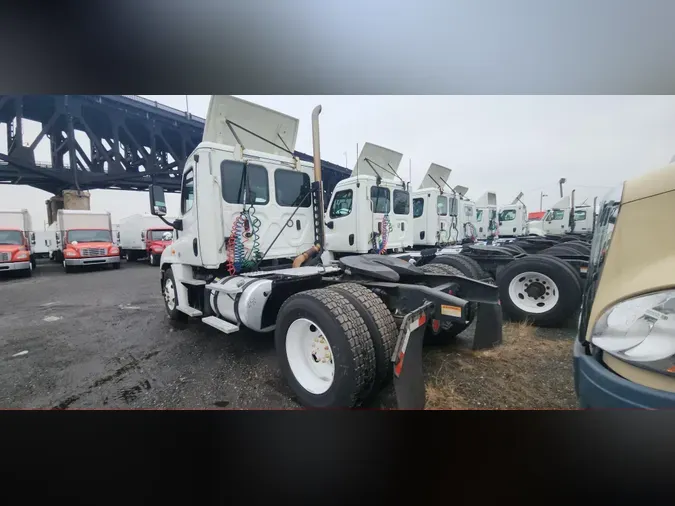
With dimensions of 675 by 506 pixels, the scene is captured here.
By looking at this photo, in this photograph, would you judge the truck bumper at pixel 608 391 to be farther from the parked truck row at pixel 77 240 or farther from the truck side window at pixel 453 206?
the truck side window at pixel 453 206

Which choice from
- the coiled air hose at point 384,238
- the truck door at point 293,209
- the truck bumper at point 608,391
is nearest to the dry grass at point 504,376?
the truck bumper at point 608,391

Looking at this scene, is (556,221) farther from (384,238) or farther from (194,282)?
(194,282)

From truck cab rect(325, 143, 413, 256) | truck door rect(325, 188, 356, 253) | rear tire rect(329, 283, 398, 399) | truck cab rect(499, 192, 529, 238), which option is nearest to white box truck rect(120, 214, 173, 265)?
truck door rect(325, 188, 356, 253)

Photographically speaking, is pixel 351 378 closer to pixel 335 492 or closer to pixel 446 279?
pixel 335 492

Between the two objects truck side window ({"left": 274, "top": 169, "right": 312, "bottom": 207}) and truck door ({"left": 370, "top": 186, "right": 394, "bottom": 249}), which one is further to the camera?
truck door ({"left": 370, "top": 186, "right": 394, "bottom": 249})

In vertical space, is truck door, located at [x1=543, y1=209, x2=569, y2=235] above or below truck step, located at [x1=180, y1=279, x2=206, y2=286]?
above

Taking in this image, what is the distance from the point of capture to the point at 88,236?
956 cm

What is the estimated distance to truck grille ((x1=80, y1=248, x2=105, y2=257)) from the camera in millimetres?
9237

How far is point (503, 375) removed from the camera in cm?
237

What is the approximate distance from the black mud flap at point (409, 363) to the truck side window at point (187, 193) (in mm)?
2814

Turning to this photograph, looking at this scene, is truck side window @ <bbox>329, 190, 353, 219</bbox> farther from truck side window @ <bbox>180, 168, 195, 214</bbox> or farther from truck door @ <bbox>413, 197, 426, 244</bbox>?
truck door @ <bbox>413, 197, 426, 244</bbox>

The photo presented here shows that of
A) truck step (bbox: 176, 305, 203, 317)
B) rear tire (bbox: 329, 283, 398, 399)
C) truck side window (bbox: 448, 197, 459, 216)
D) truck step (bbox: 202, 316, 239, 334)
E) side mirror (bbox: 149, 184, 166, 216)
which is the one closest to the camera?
rear tire (bbox: 329, 283, 398, 399)

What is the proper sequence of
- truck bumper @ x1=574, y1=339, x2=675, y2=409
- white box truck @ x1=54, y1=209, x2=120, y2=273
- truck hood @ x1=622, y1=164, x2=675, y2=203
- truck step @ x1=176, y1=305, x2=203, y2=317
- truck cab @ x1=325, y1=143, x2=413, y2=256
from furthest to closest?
white box truck @ x1=54, y1=209, x2=120, y2=273 < truck cab @ x1=325, y1=143, x2=413, y2=256 < truck step @ x1=176, y1=305, x2=203, y2=317 < truck hood @ x1=622, y1=164, x2=675, y2=203 < truck bumper @ x1=574, y1=339, x2=675, y2=409

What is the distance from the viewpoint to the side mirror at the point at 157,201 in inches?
124
